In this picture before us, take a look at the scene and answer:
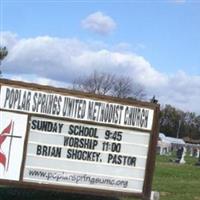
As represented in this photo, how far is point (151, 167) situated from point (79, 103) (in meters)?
1.89

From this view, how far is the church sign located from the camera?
36.2ft

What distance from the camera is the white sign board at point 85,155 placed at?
11.3 m

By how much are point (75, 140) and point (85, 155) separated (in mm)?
341

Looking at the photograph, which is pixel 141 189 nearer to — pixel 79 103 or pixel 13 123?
pixel 79 103

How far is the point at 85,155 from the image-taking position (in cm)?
1142

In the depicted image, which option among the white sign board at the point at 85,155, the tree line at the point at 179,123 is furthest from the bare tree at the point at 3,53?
the tree line at the point at 179,123

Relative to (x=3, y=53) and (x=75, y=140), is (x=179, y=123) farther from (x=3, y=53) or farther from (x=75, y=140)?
(x=75, y=140)

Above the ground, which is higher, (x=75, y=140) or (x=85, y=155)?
(x=75, y=140)

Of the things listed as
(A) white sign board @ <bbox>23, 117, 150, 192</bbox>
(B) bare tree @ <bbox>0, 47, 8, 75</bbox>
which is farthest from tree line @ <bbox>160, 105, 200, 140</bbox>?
(A) white sign board @ <bbox>23, 117, 150, 192</bbox>

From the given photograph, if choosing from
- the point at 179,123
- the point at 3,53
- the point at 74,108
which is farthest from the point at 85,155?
the point at 179,123

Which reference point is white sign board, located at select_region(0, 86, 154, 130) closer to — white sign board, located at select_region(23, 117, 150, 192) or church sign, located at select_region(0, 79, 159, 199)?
church sign, located at select_region(0, 79, 159, 199)

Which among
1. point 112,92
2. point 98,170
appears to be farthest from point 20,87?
point 112,92

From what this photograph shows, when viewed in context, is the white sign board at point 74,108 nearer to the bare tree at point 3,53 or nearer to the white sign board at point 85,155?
the white sign board at point 85,155

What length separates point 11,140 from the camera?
11.1 m
